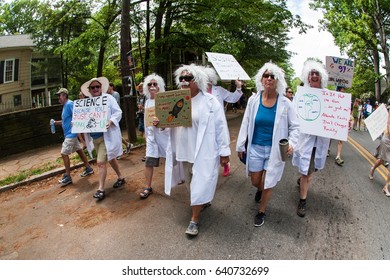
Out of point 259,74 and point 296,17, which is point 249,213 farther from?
point 296,17

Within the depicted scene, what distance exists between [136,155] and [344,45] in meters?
22.2

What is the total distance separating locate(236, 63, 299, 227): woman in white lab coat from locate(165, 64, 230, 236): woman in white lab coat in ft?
1.32

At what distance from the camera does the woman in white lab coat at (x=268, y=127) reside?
338 centimetres

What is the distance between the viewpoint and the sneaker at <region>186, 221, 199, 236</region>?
10.9 ft

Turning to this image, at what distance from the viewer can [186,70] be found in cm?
340

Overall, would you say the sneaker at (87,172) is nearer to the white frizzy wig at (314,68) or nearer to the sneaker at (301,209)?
the sneaker at (301,209)

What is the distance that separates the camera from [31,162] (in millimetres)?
7469

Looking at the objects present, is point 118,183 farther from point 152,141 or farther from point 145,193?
point 152,141

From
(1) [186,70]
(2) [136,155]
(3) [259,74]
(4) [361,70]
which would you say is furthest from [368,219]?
(4) [361,70]

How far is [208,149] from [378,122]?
409cm

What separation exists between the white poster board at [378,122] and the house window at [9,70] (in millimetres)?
23392

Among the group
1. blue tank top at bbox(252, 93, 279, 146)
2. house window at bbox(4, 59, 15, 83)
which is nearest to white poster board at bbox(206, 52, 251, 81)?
blue tank top at bbox(252, 93, 279, 146)

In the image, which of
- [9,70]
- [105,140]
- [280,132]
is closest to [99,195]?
[105,140]

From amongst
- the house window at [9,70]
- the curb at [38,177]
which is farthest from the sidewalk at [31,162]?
the house window at [9,70]
